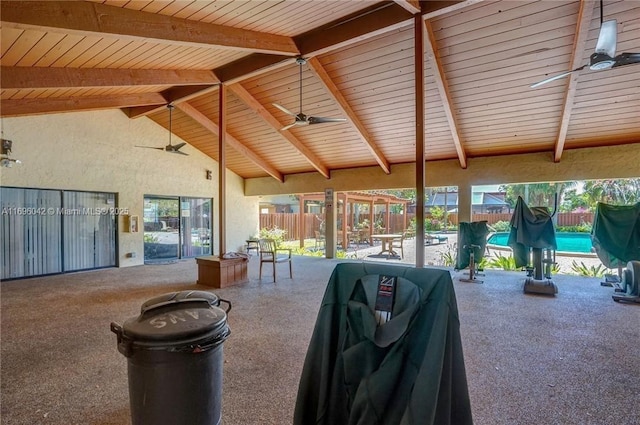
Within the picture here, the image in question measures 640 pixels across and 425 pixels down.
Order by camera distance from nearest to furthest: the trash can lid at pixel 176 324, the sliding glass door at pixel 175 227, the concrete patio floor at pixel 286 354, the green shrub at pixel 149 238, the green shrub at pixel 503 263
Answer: the trash can lid at pixel 176 324 < the concrete patio floor at pixel 286 354 < the green shrub at pixel 503 263 < the green shrub at pixel 149 238 < the sliding glass door at pixel 175 227

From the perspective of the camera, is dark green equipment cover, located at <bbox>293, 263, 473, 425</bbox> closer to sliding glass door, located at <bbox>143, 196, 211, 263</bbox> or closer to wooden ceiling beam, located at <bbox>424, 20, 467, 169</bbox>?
wooden ceiling beam, located at <bbox>424, 20, 467, 169</bbox>

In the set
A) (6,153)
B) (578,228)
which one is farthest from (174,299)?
(578,228)

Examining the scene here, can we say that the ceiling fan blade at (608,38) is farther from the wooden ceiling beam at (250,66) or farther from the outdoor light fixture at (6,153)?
the outdoor light fixture at (6,153)

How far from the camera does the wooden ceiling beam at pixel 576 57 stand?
12.1 feet

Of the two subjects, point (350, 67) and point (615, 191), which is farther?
point (615, 191)

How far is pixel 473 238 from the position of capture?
20.6 feet

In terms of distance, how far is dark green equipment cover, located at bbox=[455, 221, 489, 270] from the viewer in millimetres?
6199

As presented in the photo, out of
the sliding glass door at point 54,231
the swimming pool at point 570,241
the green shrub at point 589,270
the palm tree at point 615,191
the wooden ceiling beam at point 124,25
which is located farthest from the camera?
the swimming pool at point 570,241

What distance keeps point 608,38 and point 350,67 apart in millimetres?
3297

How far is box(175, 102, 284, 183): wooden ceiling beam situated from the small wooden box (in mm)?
2923

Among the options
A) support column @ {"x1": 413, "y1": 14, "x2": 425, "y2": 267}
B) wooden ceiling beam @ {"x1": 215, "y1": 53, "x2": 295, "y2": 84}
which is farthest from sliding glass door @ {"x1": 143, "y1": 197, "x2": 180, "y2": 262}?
support column @ {"x1": 413, "y1": 14, "x2": 425, "y2": 267}

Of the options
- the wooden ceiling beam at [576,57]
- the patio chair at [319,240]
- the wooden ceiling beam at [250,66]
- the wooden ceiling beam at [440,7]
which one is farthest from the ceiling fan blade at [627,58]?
the patio chair at [319,240]

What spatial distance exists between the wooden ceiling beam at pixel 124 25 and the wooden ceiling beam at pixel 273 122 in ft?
6.91

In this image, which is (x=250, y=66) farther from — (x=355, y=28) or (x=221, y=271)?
(x=221, y=271)
